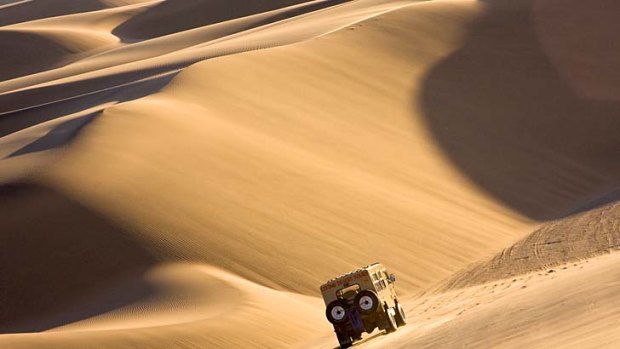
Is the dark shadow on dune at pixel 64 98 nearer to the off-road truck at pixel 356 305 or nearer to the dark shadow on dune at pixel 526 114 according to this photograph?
the dark shadow on dune at pixel 526 114

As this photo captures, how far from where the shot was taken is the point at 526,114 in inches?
1185

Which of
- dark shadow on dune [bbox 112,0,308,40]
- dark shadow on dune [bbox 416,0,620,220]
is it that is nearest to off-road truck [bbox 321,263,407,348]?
dark shadow on dune [bbox 416,0,620,220]

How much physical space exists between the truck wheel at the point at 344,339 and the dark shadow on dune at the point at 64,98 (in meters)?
15.8

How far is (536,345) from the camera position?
402 inches

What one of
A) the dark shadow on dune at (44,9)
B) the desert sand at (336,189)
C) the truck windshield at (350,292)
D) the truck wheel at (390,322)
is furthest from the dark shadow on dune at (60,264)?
the dark shadow on dune at (44,9)

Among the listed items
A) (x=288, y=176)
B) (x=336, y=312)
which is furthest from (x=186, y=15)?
(x=336, y=312)

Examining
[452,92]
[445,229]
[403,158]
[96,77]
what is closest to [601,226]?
[445,229]

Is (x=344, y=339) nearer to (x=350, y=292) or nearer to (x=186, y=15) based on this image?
(x=350, y=292)

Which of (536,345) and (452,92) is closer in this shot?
(536,345)

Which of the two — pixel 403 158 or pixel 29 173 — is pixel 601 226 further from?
pixel 29 173

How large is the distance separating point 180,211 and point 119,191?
1.33m

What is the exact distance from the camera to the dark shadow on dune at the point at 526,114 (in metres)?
26.3

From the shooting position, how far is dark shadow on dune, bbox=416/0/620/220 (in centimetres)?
2627

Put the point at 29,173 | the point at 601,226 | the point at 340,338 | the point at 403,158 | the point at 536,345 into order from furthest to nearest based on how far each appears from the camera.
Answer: the point at 403,158 < the point at 29,173 < the point at 601,226 < the point at 340,338 < the point at 536,345
